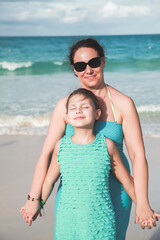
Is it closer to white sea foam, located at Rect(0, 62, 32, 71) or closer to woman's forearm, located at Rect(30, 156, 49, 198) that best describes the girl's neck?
woman's forearm, located at Rect(30, 156, 49, 198)

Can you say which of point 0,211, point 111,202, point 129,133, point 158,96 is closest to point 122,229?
point 111,202

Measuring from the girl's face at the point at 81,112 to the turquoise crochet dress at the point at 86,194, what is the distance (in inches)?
4.9

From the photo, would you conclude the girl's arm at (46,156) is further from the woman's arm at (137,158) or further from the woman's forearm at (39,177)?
the woman's arm at (137,158)

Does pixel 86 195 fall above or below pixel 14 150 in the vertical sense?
above

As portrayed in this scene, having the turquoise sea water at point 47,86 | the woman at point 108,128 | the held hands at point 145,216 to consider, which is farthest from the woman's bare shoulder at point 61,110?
the held hands at point 145,216

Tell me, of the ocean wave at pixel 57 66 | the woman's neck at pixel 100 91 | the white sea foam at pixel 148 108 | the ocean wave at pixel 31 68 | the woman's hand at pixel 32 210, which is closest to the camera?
the woman's hand at pixel 32 210

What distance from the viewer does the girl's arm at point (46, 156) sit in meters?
2.66

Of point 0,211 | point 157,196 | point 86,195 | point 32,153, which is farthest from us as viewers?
point 32,153

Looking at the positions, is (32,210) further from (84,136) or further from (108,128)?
(108,128)

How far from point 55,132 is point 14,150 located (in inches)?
162

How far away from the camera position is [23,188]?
17.4 ft

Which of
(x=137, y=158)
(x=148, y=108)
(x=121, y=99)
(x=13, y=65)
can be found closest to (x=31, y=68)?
(x=13, y=65)

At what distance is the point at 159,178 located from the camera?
18.2 ft

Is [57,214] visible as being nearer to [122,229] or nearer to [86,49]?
[122,229]
